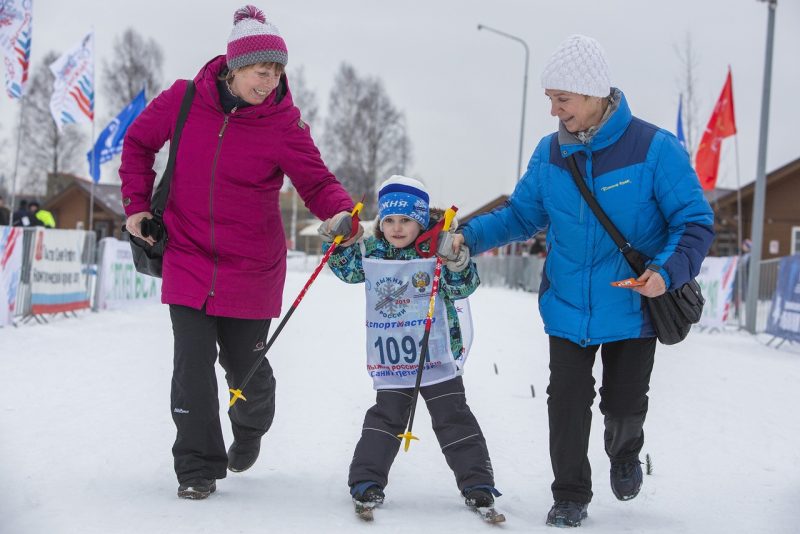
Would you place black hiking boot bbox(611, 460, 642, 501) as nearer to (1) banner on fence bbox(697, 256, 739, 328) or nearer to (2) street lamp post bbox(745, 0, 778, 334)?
(2) street lamp post bbox(745, 0, 778, 334)

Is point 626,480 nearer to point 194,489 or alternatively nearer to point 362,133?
point 194,489

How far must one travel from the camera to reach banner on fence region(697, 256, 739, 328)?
14.9m

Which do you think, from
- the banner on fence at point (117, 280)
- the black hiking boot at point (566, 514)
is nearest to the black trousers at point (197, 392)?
the black hiking boot at point (566, 514)

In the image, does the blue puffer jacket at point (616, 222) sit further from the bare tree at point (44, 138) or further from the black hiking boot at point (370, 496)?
the bare tree at point (44, 138)

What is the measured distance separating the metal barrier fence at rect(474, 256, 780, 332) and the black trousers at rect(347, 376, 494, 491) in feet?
12.1

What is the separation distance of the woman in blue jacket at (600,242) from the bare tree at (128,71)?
133 feet

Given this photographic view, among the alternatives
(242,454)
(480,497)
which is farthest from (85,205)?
(480,497)

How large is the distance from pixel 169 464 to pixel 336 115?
44.4 m

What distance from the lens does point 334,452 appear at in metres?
4.71

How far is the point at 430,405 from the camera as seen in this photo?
Answer: 380 centimetres

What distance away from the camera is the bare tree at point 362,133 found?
47.6m

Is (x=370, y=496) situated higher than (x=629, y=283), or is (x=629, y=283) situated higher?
(x=629, y=283)

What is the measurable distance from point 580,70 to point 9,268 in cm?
889

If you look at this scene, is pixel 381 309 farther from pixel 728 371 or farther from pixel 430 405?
pixel 728 371
